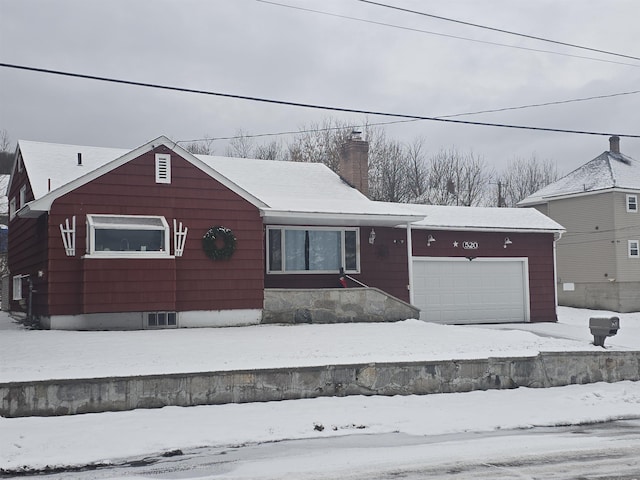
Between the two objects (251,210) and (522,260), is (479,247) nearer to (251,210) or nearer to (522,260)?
(522,260)

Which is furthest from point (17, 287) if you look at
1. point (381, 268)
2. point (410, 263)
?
point (410, 263)

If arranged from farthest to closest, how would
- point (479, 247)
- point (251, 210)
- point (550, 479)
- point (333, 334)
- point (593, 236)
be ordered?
point (593, 236)
point (479, 247)
point (251, 210)
point (333, 334)
point (550, 479)

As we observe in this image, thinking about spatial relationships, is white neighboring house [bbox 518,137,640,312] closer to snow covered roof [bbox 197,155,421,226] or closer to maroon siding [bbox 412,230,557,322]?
maroon siding [bbox 412,230,557,322]

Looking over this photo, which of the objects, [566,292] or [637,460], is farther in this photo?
[566,292]

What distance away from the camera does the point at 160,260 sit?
54.5ft

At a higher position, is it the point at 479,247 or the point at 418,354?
the point at 479,247

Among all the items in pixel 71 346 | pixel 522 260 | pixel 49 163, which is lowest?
pixel 71 346

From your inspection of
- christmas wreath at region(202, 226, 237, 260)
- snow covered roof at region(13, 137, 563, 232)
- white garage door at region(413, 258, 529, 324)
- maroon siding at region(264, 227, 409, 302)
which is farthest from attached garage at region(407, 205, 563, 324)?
christmas wreath at region(202, 226, 237, 260)

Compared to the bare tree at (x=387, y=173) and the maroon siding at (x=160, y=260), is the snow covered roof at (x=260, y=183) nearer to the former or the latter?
the maroon siding at (x=160, y=260)

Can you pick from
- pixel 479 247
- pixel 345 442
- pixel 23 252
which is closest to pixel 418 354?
pixel 345 442

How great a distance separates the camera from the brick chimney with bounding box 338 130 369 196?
76.7 ft

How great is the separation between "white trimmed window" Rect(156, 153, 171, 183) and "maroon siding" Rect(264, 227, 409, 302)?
5339 millimetres

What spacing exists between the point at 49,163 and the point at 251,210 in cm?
569

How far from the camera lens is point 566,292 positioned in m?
34.5
